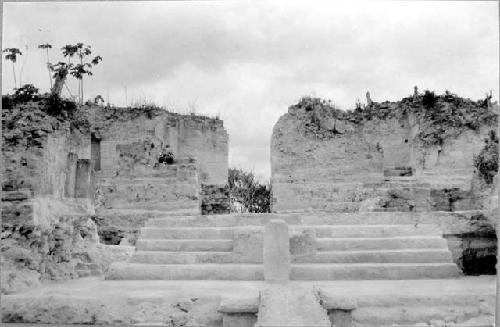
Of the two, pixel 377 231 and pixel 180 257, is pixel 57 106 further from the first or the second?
pixel 377 231

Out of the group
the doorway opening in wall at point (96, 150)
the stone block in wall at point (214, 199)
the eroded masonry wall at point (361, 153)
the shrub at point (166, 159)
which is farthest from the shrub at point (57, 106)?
the doorway opening in wall at point (96, 150)

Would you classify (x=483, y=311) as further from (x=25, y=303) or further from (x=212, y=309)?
(x=25, y=303)

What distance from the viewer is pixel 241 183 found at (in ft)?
109

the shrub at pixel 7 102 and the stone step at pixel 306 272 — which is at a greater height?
the shrub at pixel 7 102

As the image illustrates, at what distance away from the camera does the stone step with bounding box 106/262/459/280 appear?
608 cm

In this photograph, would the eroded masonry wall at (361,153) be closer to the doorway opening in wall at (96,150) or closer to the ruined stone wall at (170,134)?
the ruined stone wall at (170,134)

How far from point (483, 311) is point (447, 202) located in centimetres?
712

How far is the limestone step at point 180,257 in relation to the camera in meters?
6.43

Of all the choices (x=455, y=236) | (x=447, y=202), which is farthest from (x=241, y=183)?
(x=455, y=236)

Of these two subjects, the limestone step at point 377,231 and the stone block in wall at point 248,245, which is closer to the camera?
the stone block in wall at point 248,245

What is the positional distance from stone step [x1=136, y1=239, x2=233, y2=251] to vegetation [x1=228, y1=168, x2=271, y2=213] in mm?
24304

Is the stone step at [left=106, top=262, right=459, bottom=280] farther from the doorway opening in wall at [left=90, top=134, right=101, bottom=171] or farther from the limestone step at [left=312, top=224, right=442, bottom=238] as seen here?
the doorway opening in wall at [left=90, top=134, right=101, bottom=171]

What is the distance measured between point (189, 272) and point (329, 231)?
7.15 feet

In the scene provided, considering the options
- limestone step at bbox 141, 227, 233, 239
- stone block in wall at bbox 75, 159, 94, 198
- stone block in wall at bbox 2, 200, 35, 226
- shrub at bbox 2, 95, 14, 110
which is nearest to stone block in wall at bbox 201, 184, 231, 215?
limestone step at bbox 141, 227, 233, 239
